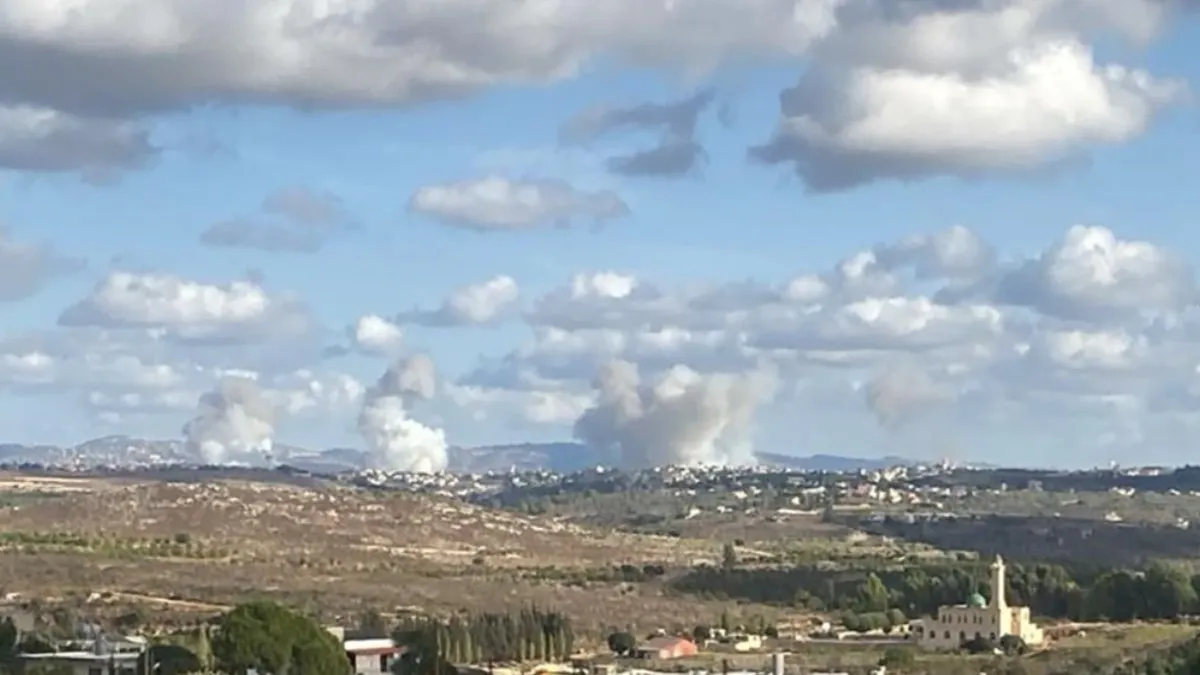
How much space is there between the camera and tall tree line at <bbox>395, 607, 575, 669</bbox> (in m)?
93.8

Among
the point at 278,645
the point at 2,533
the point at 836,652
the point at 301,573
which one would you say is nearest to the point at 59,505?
the point at 2,533

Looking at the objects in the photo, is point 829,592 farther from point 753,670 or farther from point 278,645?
point 278,645

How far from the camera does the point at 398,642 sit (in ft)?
292

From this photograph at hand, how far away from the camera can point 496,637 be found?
328ft

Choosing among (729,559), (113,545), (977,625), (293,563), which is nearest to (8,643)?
(977,625)

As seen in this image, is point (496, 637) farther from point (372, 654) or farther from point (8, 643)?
point (8, 643)

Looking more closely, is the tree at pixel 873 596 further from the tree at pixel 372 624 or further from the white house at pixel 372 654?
the white house at pixel 372 654

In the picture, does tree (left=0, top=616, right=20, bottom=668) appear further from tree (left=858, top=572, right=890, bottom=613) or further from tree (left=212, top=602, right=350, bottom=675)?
tree (left=858, top=572, right=890, bottom=613)

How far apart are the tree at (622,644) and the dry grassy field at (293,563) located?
43.6 ft

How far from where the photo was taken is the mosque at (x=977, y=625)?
368ft

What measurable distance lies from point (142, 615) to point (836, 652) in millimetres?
33270

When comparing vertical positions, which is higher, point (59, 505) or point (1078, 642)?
point (59, 505)

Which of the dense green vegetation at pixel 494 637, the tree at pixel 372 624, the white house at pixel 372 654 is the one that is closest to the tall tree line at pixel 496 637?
the dense green vegetation at pixel 494 637

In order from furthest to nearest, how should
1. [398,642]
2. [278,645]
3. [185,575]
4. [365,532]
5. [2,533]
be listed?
[365,532], [2,533], [185,575], [398,642], [278,645]
